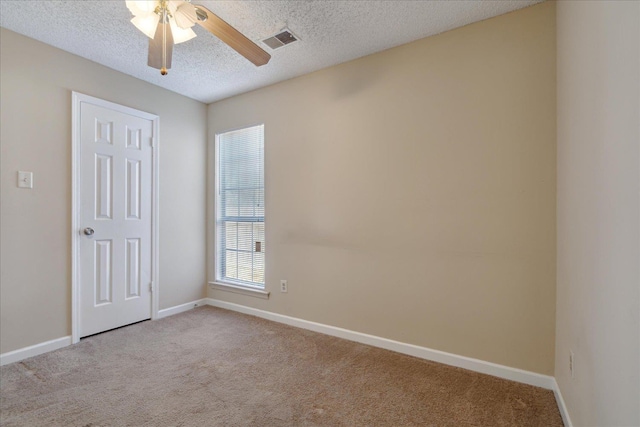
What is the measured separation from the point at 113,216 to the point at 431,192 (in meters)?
2.89

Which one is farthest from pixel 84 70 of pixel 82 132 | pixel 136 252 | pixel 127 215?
pixel 136 252

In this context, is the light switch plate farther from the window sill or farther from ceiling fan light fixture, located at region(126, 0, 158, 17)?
the window sill

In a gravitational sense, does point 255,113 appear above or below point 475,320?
above

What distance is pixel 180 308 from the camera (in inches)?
136

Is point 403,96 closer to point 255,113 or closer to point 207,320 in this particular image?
point 255,113

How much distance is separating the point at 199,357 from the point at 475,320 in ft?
6.86

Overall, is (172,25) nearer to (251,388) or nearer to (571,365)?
(251,388)

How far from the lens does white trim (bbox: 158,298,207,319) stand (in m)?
3.28

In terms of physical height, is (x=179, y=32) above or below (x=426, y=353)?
above

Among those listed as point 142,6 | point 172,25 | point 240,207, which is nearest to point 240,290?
point 240,207

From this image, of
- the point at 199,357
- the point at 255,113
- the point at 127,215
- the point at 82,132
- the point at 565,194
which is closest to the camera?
the point at 565,194

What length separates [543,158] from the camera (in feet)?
6.34

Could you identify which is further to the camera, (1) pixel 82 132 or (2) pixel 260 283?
(2) pixel 260 283

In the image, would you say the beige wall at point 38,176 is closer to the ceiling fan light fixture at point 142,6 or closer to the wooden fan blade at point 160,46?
the wooden fan blade at point 160,46
